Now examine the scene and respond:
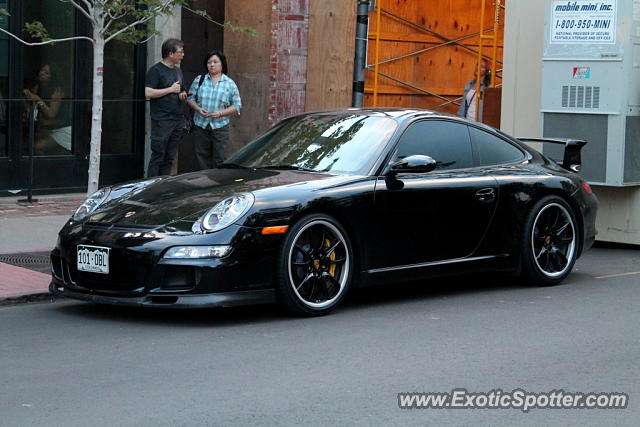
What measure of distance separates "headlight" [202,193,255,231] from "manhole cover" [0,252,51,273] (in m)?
2.56

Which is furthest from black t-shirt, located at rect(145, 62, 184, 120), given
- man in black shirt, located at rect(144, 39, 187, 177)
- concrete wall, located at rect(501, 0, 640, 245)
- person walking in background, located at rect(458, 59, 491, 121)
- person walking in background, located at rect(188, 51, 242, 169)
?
person walking in background, located at rect(458, 59, 491, 121)

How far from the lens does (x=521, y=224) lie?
9.29 meters

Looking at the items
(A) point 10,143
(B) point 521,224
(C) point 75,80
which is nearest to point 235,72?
(C) point 75,80

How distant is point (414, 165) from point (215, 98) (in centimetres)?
546

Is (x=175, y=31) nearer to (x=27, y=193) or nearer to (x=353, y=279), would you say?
(x=27, y=193)

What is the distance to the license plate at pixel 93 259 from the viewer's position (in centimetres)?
773

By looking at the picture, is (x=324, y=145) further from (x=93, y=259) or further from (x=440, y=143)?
(x=93, y=259)

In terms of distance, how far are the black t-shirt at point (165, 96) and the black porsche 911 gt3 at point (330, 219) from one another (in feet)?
14.3

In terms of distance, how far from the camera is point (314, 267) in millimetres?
7980

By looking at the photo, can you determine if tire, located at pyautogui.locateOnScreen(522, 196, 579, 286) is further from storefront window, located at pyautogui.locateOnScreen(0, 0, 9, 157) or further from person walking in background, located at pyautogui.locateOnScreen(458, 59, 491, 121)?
storefront window, located at pyautogui.locateOnScreen(0, 0, 9, 157)

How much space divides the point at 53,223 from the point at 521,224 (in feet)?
17.6

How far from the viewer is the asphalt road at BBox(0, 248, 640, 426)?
5.63 metres

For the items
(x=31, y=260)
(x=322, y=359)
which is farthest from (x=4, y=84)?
(x=322, y=359)

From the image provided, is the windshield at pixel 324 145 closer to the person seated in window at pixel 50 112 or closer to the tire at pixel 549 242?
the tire at pixel 549 242
